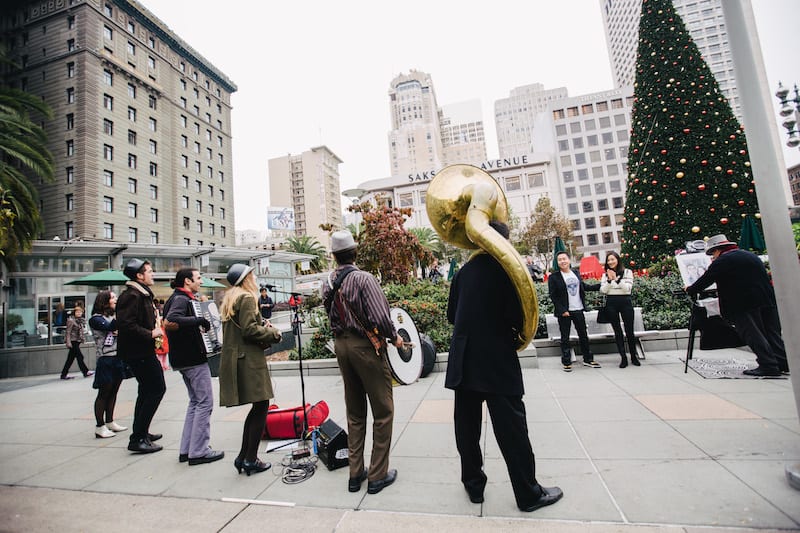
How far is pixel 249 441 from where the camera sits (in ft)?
10.8

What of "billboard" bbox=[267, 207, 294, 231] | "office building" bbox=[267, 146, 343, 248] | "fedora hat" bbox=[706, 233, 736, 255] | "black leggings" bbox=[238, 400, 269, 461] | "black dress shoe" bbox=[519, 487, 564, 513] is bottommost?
"black dress shoe" bbox=[519, 487, 564, 513]

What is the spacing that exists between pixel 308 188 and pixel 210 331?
108058mm

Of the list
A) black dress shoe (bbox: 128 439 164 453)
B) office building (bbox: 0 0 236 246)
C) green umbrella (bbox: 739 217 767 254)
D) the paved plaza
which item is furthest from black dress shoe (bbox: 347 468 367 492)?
office building (bbox: 0 0 236 246)

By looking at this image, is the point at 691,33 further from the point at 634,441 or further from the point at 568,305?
the point at 634,441

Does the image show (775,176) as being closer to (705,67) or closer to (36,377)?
(705,67)

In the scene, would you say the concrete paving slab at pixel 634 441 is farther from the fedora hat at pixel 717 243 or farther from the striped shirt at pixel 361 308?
the fedora hat at pixel 717 243

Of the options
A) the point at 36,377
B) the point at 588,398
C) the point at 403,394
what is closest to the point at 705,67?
the point at 588,398

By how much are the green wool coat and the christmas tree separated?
10788 millimetres

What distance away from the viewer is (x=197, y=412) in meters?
3.60

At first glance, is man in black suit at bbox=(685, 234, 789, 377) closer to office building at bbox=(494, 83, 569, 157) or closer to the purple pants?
the purple pants

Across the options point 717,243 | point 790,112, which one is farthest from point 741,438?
point 790,112

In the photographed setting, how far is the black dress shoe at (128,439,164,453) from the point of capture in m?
3.96

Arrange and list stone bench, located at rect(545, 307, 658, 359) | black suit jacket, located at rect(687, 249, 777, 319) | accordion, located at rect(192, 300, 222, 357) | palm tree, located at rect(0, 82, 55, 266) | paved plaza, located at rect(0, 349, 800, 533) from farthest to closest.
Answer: palm tree, located at rect(0, 82, 55, 266), stone bench, located at rect(545, 307, 658, 359), black suit jacket, located at rect(687, 249, 777, 319), accordion, located at rect(192, 300, 222, 357), paved plaza, located at rect(0, 349, 800, 533)

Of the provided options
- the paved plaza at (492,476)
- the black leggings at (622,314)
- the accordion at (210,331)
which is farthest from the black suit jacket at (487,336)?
the black leggings at (622,314)
